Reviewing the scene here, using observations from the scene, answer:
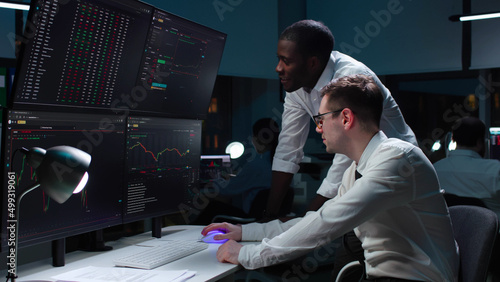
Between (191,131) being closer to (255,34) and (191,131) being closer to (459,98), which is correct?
(255,34)

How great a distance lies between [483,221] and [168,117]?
1139mm

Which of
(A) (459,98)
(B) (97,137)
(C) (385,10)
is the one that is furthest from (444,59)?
(B) (97,137)

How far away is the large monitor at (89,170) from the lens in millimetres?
1254

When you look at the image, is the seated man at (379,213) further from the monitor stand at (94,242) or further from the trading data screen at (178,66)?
the trading data screen at (178,66)

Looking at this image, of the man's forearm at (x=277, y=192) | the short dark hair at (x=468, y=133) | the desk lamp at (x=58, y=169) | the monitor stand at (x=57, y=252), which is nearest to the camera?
the desk lamp at (x=58, y=169)

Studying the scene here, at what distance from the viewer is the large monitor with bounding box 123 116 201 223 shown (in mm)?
1663

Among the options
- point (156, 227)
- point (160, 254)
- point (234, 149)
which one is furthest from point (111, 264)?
point (234, 149)

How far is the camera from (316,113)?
210 centimetres

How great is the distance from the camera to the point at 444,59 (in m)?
5.21

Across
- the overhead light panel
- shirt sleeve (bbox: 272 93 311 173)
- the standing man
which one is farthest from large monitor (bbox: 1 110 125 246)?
the overhead light panel

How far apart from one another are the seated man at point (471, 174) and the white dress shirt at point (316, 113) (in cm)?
119

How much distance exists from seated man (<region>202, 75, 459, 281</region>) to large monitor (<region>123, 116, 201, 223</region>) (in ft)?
1.48

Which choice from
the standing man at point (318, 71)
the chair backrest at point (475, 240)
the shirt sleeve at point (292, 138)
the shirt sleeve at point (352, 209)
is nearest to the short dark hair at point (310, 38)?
the standing man at point (318, 71)

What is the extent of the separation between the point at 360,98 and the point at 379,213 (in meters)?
0.34
